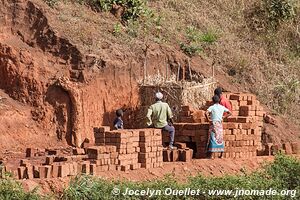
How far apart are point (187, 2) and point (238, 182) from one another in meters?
12.7

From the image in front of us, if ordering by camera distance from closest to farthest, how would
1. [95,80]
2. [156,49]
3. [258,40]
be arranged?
1. [95,80]
2. [156,49]
3. [258,40]

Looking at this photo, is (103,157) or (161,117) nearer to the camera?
(103,157)

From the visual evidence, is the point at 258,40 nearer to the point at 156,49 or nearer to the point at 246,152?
the point at 156,49

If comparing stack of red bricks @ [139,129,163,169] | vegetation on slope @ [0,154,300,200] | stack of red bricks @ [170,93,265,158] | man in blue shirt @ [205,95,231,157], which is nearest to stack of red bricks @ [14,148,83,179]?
vegetation on slope @ [0,154,300,200]

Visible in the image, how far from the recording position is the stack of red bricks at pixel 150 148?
686 inches

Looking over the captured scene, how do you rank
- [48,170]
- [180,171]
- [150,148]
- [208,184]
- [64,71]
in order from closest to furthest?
[208,184]
[48,170]
[150,148]
[180,171]
[64,71]

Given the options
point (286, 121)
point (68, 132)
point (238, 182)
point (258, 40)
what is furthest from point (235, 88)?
point (238, 182)

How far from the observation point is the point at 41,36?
22266 millimetres

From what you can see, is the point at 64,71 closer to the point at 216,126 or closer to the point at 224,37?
the point at 216,126

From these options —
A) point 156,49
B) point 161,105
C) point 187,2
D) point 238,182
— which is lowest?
point 238,182

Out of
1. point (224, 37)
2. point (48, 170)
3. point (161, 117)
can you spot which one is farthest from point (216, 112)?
point (224, 37)

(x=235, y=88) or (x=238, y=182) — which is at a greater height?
(x=235, y=88)

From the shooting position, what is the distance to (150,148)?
17.6 metres

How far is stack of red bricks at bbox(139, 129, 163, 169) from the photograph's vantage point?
17.4m
